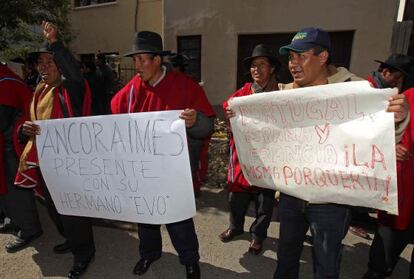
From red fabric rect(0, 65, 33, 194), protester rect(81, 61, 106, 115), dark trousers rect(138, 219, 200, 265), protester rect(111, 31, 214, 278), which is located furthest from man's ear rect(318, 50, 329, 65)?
protester rect(81, 61, 106, 115)

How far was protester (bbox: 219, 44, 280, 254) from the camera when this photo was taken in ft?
9.70

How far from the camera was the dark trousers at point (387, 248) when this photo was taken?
2.42 meters

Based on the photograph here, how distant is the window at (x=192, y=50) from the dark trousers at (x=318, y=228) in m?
8.45

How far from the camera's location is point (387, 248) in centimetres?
246

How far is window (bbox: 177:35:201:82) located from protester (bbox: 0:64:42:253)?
7.47m

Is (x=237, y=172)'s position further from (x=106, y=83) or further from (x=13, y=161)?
(x=106, y=83)

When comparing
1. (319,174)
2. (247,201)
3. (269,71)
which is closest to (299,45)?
(319,174)

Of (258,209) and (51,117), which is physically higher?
(51,117)

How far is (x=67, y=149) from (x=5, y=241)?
170cm

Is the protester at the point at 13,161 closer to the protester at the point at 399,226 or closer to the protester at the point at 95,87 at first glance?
the protester at the point at 95,87

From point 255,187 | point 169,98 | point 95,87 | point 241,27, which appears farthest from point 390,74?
point 241,27

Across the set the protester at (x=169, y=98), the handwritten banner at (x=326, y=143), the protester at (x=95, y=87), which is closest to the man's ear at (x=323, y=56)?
the handwritten banner at (x=326, y=143)

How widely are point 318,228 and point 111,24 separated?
12563 millimetres

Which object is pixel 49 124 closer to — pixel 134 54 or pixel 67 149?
pixel 67 149
